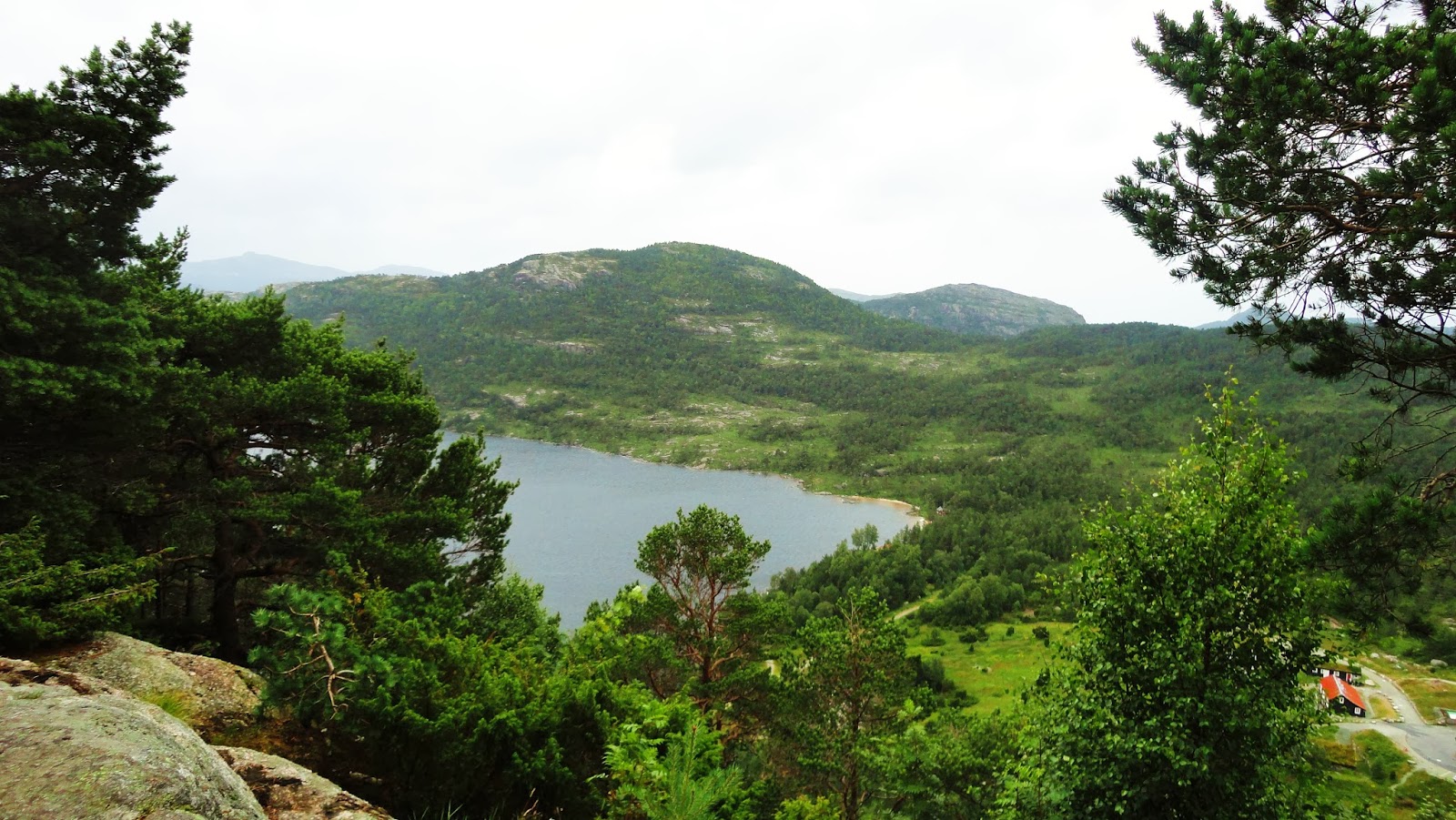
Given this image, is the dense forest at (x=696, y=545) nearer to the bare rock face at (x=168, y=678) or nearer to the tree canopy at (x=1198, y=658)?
the tree canopy at (x=1198, y=658)

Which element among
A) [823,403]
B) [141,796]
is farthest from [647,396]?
[141,796]

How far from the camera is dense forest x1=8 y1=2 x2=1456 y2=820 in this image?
573 centimetres

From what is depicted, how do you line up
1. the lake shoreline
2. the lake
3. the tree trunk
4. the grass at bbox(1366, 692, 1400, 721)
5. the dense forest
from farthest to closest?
the lake shoreline, the lake, the grass at bbox(1366, 692, 1400, 721), the tree trunk, the dense forest

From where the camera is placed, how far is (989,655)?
6284cm

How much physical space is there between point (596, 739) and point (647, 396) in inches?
7368

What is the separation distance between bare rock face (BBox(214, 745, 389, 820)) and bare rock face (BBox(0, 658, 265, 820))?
0.50m

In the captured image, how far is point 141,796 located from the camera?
117 inches

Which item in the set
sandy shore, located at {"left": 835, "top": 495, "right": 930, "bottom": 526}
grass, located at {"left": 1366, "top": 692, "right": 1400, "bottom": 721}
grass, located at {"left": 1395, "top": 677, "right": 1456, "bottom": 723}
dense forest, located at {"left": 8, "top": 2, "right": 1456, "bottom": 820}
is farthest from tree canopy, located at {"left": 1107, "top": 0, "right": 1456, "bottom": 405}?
sandy shore, located at {"left": 835, "top": 495, "right": 930, "bottom": 526}

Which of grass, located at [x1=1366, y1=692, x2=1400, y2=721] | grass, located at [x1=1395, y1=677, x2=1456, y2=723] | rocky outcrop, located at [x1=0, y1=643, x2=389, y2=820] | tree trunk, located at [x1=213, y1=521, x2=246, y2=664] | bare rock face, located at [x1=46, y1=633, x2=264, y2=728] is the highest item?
rocky outcrop, located at [x1=0, y1=643, x2=389, y2=820]

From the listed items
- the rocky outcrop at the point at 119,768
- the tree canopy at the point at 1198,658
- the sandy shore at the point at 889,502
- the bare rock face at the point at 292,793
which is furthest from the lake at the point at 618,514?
the rocky outcrop at the point at 119,768

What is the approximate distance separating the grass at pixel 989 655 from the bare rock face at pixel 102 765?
2160 inches

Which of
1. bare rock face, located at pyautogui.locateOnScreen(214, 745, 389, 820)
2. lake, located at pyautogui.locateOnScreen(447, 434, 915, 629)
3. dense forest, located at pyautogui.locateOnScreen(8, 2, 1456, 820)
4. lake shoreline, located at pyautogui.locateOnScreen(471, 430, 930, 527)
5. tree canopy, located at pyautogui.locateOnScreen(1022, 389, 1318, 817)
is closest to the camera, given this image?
bare rock face, located at pyautogui.locateOnScreen(214, 745, 389, 820)

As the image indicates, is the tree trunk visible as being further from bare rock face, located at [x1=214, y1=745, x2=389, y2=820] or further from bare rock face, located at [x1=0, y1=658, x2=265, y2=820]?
bare rock face, located at [x1=0, y1=658, x2=265, y2=820]

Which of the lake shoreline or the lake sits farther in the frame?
the lake shoreline
